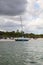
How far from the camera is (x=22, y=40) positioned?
573ft

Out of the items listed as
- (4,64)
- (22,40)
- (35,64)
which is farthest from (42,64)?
(22,40)

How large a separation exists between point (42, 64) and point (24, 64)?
11.0 feet

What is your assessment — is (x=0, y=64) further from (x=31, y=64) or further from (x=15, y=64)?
(x=31, y=64)

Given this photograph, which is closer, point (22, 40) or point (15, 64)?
point (15, 64)

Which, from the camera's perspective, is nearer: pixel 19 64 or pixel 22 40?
pixel 19 64

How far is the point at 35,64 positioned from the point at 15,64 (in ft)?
12.7

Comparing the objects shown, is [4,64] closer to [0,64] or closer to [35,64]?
[0,64]

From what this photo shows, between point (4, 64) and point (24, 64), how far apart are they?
3699 millimetres

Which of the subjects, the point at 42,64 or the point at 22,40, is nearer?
the point at 42,64

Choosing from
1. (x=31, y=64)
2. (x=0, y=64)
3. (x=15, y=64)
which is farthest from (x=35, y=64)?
(x=0, y=64)

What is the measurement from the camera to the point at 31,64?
142ft

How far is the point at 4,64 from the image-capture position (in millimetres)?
42094

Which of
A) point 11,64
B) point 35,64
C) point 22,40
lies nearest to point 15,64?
point 11,64

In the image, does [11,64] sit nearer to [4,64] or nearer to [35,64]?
[4,64]
